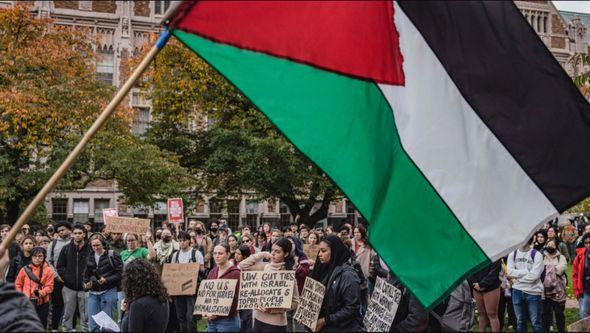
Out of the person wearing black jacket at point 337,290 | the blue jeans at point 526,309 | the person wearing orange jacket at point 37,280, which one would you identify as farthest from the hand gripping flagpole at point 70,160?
the blue jeans at point 526,309

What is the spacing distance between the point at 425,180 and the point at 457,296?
4518mm

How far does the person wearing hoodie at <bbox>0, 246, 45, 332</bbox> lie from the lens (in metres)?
3.87

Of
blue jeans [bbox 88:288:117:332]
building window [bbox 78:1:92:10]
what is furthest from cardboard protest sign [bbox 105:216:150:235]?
building window [bbox 78:1:92:10]

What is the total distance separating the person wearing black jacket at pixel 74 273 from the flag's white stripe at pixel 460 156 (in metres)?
9.40

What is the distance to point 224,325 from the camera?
9.35 metres

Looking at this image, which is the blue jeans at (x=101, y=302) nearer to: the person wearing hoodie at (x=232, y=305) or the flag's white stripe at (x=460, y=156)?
the person wearing hoodie at (x=232, y=305)

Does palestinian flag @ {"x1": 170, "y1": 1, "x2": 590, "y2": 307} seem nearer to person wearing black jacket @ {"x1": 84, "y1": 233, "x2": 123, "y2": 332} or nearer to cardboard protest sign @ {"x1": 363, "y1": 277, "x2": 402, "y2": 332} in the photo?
cardboard protest sign @ {"x1": 363, "y1": 277, "x2": 402, "y2": 332}

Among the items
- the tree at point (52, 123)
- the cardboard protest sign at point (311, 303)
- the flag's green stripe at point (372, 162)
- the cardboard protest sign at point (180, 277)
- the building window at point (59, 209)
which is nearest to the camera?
the flag's green stripe at point (372, 162)

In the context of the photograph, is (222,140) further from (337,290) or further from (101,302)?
(337,290)

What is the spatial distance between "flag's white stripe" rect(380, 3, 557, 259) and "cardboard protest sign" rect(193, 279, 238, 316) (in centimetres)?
447

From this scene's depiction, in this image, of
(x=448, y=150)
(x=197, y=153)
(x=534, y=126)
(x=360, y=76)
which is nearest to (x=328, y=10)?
(x=360, y=76)

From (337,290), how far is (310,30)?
406 cm

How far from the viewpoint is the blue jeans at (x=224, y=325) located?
368 inches

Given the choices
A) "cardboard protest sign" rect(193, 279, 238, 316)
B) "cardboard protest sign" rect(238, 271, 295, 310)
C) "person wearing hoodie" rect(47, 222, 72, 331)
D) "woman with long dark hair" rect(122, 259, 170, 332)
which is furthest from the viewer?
"person wearing hoodie" rect(47, 222, 72, 331)
